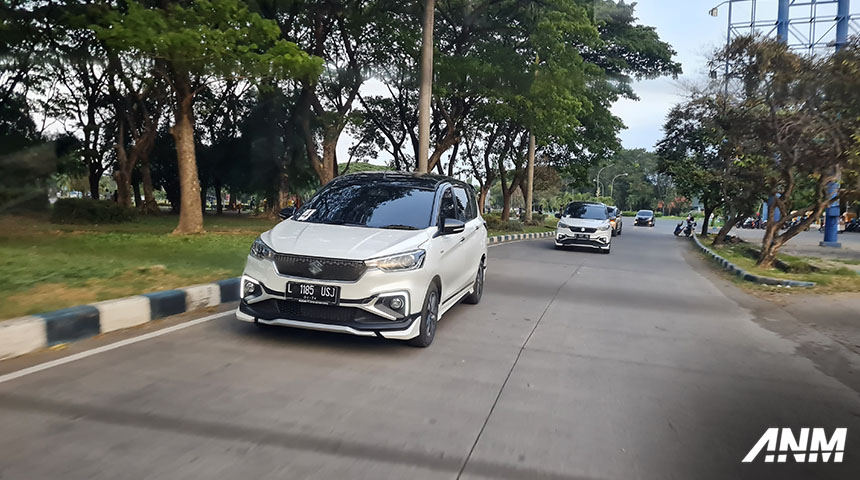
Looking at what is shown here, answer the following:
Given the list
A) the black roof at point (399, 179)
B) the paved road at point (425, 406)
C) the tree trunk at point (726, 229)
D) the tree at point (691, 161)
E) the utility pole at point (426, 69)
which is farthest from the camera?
the tree trunk at point (726, 229)

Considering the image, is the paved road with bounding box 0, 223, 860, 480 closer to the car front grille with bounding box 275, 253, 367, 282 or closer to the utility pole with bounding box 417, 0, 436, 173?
the car front grille with bounding box 275, 253, 367, 282

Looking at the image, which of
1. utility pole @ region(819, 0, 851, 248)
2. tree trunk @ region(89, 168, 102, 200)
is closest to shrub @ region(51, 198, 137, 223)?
tree trunk @ region(89, 168, 102, 200)

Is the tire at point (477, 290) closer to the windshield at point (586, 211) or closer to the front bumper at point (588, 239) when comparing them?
the front bumper at point (588, 239)

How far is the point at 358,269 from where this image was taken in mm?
5051

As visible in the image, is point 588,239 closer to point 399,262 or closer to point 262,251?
point 399,262

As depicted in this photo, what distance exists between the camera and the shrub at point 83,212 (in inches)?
812

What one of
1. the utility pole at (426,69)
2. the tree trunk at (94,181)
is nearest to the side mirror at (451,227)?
the utility pole at (426,69)

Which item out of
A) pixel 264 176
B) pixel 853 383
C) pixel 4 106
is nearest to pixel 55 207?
pixel 4 106

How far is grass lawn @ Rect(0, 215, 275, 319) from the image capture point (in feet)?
21.6

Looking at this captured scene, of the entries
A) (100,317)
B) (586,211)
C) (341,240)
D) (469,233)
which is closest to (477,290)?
(469,233)

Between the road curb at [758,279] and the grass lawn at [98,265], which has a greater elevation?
the grass lawn at [98,265]

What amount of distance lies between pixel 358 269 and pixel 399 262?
386 millimetres

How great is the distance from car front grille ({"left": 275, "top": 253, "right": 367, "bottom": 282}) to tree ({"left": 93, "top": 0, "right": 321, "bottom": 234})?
900cm

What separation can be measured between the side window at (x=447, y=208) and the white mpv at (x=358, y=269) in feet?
0.18
